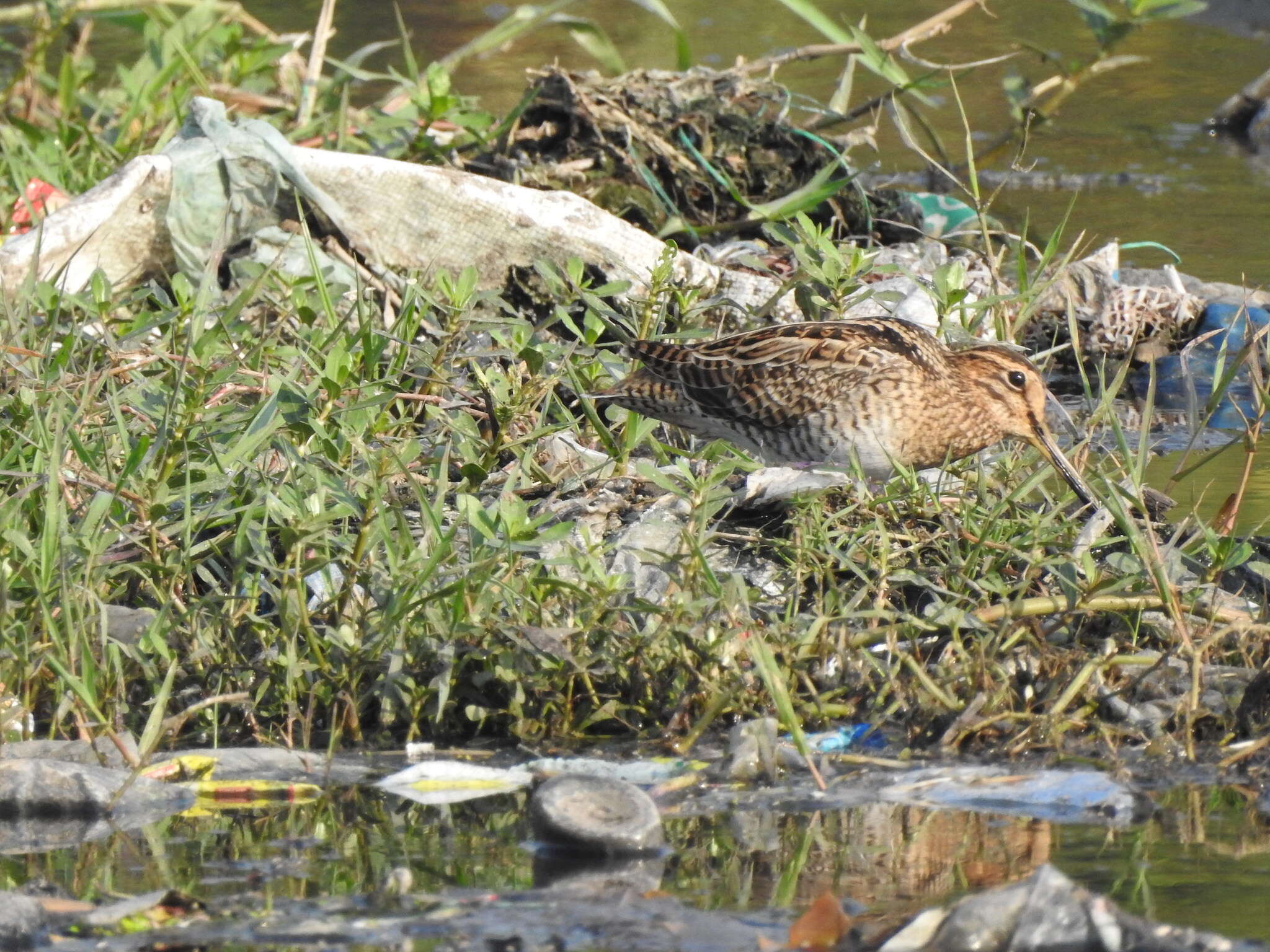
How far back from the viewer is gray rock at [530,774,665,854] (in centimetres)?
322

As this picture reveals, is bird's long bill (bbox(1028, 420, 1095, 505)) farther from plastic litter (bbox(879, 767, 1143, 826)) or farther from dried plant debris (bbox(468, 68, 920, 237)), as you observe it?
dried plant debris (bbox(468, 68, 920, 237))

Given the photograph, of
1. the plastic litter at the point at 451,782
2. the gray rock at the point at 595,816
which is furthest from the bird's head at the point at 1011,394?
the gray rock at the point at 595,816

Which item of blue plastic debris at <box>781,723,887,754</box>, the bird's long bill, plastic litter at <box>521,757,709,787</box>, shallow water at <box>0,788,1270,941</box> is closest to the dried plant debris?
the bird's long bill

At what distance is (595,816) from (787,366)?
2134 mm

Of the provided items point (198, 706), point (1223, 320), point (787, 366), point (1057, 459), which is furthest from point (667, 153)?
point (198, 706)

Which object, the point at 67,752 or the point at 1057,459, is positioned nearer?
the point at 67,752

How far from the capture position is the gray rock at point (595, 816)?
10.6 feet

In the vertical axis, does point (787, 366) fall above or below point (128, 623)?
above

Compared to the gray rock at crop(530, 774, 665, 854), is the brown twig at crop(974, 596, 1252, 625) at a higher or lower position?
higher

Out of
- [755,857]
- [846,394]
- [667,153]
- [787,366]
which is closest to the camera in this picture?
[755,857]

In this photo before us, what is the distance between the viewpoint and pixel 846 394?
5031mm

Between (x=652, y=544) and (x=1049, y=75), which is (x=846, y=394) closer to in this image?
(x=652, y=544)

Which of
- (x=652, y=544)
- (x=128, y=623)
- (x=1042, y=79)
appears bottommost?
(x=128, y=623)

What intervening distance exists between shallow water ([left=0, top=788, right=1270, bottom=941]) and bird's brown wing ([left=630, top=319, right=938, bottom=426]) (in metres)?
1.80
